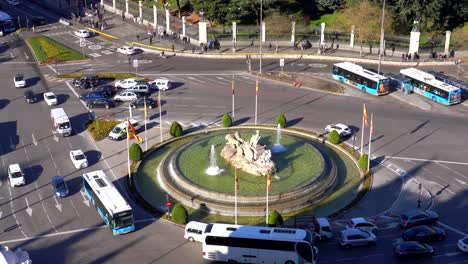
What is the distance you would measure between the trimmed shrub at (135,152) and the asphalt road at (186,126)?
165 centimetres

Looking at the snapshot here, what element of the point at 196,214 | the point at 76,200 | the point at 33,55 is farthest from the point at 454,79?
the point at 33,55

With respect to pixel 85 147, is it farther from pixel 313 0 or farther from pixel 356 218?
pixel 313 0

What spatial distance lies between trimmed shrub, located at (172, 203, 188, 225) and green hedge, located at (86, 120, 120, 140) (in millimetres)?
19972

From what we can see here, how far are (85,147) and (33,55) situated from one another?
39230 mm

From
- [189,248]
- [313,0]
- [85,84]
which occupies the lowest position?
[189,248]

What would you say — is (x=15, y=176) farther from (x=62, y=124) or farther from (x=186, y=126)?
(x=186, y=126)

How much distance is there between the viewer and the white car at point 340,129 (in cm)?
6631

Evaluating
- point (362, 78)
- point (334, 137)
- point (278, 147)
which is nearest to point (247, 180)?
point (278, 147)

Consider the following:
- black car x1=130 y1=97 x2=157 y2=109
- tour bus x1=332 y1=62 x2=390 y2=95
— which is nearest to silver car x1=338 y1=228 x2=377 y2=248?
tour bus x1=332 y1=62 x2=390 y2=95

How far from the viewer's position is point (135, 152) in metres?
60.2

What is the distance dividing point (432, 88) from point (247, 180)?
1293 inches

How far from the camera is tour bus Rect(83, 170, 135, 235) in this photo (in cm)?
4819

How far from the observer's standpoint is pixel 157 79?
82.7 metres

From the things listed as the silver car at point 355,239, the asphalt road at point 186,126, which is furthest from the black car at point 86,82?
the silver car at point 355,239
